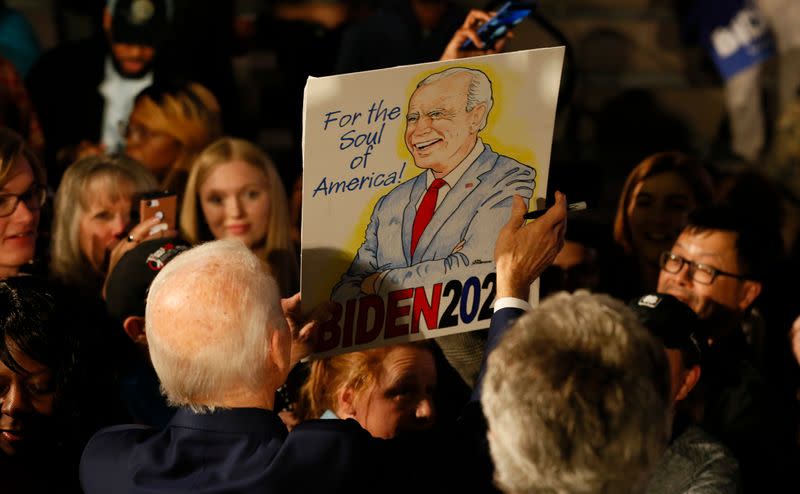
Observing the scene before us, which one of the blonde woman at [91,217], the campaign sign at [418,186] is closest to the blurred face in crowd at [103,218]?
the blonde woman at [91,217]

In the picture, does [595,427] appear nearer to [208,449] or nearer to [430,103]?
[208,449]

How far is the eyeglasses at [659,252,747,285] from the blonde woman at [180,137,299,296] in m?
1.28

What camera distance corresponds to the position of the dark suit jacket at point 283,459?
72.7 inches

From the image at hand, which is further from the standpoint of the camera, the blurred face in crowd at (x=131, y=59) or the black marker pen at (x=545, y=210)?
the blurred face in crowd at (x=131, y=59)

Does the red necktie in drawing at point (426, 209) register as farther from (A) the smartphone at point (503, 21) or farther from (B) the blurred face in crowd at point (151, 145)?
(B) the blurred face in crowd at point (151, 145)

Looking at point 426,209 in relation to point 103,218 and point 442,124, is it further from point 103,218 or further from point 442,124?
point 103,218

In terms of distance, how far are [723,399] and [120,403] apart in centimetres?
169

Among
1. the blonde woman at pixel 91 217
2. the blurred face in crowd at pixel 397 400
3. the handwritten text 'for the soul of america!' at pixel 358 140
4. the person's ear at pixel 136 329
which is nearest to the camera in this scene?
the handwritten text 'for the soul of america!' at pixel 358 140

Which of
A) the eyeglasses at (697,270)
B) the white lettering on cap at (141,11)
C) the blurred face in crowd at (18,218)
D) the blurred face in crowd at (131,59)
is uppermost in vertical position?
the white lettering on cap at (141,11)

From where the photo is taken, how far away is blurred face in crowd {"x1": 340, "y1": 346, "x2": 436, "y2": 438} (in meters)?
2.54

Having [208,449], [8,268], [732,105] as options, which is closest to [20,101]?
[8,268]

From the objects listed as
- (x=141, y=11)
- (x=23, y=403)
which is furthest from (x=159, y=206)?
(x=141, y=11)

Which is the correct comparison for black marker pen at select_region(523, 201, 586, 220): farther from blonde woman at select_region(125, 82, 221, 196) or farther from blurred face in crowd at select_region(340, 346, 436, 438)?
blonde woman at select_region(125, 82, 221, 196)

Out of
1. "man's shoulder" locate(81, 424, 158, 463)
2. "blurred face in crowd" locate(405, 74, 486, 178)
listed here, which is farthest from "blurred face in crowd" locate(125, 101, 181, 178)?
"man's shoulder" locate(81, 424, 158, 463)
